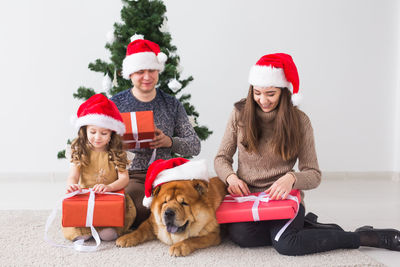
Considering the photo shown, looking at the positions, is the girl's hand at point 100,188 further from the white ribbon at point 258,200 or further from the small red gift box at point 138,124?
the white ribbon at point 258,200

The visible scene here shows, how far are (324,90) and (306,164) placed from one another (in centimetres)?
205

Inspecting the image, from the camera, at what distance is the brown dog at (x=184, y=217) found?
177 centimetres

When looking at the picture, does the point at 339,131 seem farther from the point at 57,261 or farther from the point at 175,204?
the point at 57,261

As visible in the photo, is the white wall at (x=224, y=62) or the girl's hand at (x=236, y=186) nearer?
the girl's hand at (x=236, y=186)

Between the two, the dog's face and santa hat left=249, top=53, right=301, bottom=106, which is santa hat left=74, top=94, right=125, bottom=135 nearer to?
the dog's face

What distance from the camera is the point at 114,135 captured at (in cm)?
204

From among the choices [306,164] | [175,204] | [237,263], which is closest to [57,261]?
[175,204]

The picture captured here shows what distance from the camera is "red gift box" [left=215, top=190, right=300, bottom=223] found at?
5.87ft

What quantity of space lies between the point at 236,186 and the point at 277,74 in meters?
0.55

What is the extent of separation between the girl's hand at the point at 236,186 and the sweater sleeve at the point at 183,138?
1.45ft

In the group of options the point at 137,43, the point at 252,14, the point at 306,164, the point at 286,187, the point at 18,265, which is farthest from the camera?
the point at 252,14

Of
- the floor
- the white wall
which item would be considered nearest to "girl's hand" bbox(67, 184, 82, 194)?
the floor

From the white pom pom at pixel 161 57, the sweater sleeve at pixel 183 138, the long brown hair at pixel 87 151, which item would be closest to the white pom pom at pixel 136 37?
the white pom pom at pixel 161 57

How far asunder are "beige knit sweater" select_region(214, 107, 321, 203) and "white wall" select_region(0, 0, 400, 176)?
5.57ft
